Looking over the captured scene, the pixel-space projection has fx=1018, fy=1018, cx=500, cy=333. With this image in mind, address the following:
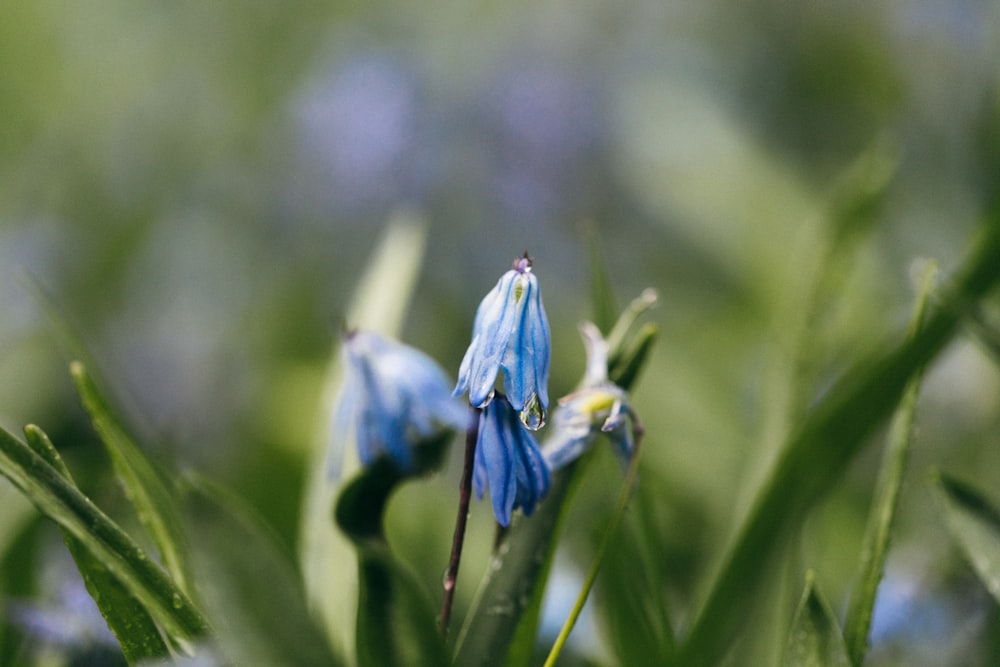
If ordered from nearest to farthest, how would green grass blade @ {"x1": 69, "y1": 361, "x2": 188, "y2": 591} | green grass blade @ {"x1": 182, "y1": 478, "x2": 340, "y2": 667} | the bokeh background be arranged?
green grass blade @ {"x1": 182, "y1": 478, "x2": 340, "y2": 667} < green grass blade @ {"x1": 69, "y1": 361, "x2": 188, "y2": 591} < the bokeh background

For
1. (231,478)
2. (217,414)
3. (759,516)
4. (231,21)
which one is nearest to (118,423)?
(759,516)

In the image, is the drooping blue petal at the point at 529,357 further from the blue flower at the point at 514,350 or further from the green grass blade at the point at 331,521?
the green grass blade at the point at 331,521

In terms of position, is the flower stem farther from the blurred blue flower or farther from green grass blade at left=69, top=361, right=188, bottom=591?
green grass blade at left=69, top=361, right=188, bottom=591

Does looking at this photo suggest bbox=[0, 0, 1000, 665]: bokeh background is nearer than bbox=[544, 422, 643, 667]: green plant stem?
No

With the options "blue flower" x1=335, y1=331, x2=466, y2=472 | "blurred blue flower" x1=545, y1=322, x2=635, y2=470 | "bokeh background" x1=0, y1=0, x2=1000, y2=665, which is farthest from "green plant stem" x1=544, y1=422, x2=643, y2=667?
"bokeh background" x1=0, y1=0, x2=1000, y2=665

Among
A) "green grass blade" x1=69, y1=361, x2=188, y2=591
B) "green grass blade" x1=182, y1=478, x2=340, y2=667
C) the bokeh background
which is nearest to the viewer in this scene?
"green grass blade" x1=182, y1=478, x2=340, y2=667

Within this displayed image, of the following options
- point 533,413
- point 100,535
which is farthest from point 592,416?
point 100,535

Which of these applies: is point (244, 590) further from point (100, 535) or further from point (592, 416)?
point (592, 416)
